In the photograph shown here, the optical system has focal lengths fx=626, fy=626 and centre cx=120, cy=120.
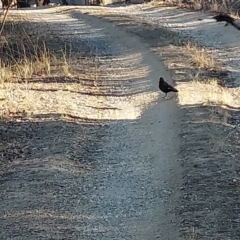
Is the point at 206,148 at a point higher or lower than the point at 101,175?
higher

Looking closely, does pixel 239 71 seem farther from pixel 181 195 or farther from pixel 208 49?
pixel 181 195

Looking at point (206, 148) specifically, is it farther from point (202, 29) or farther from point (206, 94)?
point (202, 29)

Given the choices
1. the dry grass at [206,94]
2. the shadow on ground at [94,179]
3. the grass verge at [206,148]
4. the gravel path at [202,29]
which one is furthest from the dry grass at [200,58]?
the shadow on ground at [94,179]

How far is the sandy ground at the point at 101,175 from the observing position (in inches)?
235

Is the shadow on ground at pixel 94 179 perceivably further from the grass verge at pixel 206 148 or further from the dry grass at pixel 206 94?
the dry grass at pixel 206 94

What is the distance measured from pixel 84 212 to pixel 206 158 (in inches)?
72.8

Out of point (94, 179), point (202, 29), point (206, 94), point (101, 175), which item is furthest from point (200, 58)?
point (94, 179)

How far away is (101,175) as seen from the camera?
734cm

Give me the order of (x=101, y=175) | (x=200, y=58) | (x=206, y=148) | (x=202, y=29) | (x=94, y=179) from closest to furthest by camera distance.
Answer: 1. (x=94, y=179)
2. (x=101, y=175)
3. (x=206, y=148)
4. (x=200, y=58)
5. (x=202, y=29)

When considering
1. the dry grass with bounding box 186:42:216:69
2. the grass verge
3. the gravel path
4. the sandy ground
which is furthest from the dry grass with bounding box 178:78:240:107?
the dry grass with bounding box 186:42:216:69

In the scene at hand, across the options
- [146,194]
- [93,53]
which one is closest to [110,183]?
[146,194]

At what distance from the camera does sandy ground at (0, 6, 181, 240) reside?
5.98 meters

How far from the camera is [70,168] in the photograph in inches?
298

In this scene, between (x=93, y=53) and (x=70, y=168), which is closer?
(x=70, y=168)
